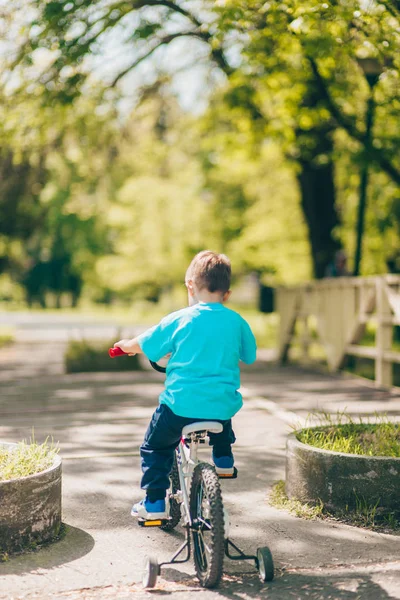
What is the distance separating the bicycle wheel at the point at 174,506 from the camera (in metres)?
4.31

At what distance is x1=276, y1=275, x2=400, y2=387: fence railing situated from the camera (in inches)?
410

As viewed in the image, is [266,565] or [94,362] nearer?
[266,565]

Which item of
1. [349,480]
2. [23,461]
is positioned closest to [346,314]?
[349,480]

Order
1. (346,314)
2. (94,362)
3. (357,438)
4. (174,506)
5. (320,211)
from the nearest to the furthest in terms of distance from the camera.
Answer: (174,506) < (357,438) < (346,314) < (94,362) < (320,211)

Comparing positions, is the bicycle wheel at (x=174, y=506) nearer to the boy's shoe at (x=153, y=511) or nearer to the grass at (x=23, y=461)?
the boy's shoe at (x=153, y=511)

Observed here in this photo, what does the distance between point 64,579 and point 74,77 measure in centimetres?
1039

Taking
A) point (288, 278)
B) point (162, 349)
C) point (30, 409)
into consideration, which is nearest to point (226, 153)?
point (288, 278)

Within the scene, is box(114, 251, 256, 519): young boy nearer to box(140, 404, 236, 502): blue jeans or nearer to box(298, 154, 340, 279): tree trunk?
box(140, 404, 236, 502): blue jeans

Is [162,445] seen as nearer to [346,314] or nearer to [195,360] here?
[195,360]

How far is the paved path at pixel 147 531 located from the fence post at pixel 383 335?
3.81 feet

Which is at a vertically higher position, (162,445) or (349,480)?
(162,445)

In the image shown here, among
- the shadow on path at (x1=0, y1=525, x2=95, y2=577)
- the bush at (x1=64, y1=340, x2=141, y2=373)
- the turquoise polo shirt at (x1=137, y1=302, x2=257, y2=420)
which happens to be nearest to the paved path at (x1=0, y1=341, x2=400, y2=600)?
the shadow on path at (x1=0, y1=525, x2=95, y2=577)

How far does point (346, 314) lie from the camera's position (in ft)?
38.7

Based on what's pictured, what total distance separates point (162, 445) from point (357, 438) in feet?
5.33
